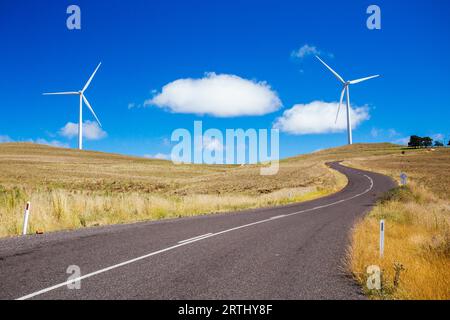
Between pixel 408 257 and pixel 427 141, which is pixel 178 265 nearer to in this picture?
pixel 408 257

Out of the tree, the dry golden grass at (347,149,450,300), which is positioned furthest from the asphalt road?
the tree

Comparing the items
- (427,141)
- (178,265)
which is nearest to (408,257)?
(178,265)

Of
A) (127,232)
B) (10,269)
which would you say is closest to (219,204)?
(127,232)

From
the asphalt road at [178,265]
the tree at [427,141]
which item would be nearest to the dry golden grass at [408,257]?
the asphalt road at [178,265]

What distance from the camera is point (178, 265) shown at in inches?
311

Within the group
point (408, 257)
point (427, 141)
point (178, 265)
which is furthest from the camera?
point (427, 141)

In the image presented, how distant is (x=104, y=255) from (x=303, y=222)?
983 cm

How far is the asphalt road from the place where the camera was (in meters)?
6.09

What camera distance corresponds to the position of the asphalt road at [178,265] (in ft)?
20.0

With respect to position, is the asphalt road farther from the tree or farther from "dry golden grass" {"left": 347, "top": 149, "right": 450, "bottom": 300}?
the tree
